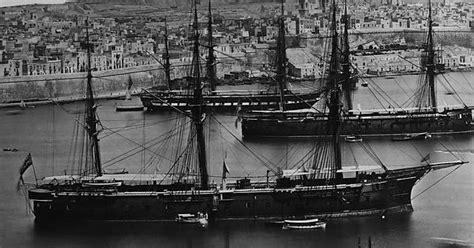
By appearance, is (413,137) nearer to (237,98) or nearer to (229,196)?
(237,98)

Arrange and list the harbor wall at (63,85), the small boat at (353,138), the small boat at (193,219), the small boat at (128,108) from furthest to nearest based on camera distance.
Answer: the harbor wall at (63,85), the small boat at (128,108), the small boat at (353,138), the small boat at (193,219)

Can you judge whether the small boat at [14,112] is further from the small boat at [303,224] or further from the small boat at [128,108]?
the small boat at [303,224]

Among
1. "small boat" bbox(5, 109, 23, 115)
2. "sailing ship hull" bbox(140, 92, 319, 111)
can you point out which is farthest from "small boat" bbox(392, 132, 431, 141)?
"small boat" bbox(5, 109, 23, 115)

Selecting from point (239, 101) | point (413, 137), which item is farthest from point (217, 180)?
point (239, 101)

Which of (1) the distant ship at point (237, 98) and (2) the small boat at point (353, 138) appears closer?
(2) the small boat at point (353, 138)

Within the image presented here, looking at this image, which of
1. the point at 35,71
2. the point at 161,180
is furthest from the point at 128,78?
the point at 161,180

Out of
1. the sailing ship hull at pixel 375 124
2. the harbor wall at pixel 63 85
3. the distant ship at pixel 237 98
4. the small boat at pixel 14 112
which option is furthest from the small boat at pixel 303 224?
the harbor wall at pixel 63 85
